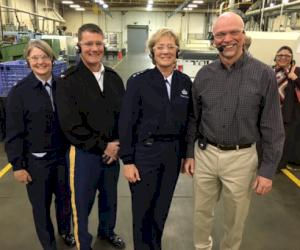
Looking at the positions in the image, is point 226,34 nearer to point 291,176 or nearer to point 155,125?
point 155,125

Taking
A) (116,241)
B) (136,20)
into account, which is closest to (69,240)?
(116,241)

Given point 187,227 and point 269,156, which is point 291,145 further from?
point 269,156

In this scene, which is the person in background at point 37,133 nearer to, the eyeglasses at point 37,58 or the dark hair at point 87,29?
the eyeglasses at point 37,58

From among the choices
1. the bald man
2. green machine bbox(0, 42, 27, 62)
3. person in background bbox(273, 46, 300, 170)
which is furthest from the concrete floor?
green machine bbox(0, 42, 27, 62)

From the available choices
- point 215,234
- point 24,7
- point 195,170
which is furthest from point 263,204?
point 24,7

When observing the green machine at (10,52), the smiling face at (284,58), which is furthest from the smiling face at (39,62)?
the green machine at (10,52)

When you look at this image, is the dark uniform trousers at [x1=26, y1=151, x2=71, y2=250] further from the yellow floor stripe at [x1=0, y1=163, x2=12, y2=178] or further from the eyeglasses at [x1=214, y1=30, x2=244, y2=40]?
the yellow floor stripe at [x1=0, y1=163, x2=12, y2=178]

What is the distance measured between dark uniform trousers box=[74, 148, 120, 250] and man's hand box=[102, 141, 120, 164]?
0.04 metres

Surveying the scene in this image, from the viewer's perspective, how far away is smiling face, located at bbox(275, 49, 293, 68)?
375 cm

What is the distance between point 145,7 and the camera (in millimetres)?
27000

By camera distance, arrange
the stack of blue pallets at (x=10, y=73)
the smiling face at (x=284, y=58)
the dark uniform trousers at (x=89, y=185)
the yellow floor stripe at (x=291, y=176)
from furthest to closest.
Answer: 1. the stack of blue pallets at (x=10, y=73)
2. the yellow floor stripe at (x=291, y=176)
3. the smiling face at (x=284, y=58)
4. the dark uniform trousers at (x=89, y=185)

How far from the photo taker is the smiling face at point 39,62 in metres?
1.99

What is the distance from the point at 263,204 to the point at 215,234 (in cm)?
90

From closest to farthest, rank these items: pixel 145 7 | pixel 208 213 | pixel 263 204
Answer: pixel 208 213 → pixel 263 204 → pixel 145 7
